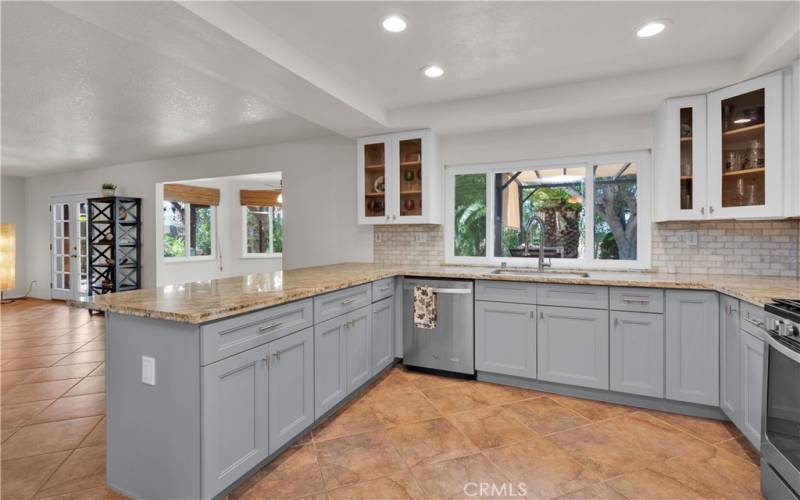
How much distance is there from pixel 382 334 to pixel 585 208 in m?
2.13

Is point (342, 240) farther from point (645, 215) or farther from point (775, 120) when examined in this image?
point (775, 120)

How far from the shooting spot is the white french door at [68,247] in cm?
690

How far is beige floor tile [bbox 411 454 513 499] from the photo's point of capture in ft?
6.16

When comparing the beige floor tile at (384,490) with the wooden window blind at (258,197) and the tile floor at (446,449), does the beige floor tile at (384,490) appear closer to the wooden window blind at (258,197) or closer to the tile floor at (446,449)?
the tile floor at (446,449)

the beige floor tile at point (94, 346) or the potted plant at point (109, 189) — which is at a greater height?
the potted plant at point (109, 189)

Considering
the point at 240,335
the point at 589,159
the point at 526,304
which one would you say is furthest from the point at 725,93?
the point at 240,335

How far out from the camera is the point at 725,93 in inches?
108

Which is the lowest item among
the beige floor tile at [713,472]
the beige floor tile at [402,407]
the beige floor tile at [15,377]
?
the beige floor tile at [713,472]

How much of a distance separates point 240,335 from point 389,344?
5.80ft

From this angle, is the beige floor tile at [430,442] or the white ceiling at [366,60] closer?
the white ceiling at [366,60]

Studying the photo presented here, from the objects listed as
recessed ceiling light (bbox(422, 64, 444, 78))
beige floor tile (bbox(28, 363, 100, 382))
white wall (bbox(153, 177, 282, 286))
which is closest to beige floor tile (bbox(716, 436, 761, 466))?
recessed ceiling light (bbox(422, 64, 444, 78))

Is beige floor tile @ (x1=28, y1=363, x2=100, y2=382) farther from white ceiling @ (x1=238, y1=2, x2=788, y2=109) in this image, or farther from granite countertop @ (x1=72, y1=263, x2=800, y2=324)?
white ceiling @ (x1=238, y1=2, x2=788, y2=109)

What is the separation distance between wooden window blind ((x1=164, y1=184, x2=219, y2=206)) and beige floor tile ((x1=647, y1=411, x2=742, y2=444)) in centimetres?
727

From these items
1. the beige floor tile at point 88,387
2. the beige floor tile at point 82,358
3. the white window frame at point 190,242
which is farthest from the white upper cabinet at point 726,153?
the white window frame at point 190,242
